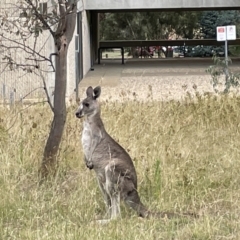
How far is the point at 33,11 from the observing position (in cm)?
709

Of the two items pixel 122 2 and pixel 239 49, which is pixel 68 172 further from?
pixel 239 49

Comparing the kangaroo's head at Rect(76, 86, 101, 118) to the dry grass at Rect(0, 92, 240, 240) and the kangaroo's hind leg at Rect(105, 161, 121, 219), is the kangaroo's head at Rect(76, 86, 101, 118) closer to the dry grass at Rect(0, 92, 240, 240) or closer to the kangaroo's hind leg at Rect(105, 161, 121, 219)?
the kangaroo's hind leg at Rect(105, 161, 121, 219)

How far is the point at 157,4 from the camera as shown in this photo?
28.3 metres

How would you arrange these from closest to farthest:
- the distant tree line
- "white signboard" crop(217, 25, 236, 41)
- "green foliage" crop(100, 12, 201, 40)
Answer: "white signboard" crop(217, 25, 236, 41), the distant tree line, "green foliage" crop(100, 12, 201, 40)

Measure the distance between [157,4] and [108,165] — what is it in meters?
23.0

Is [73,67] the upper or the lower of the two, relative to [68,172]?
upper

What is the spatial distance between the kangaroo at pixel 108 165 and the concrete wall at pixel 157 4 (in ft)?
73.1

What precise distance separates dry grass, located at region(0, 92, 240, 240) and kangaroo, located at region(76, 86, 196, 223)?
156 millimetres

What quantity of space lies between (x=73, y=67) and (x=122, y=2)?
24.6 feet

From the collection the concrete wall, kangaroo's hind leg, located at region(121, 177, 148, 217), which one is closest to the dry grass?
kangaroo's hind leg, located at region(121, 177, 148, 217)

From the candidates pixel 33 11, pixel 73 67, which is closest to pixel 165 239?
pixel 33 11

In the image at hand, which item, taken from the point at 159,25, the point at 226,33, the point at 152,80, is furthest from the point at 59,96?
the point at 159,25

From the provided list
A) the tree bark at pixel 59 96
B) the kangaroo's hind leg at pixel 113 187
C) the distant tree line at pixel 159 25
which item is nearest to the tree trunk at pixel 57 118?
the tree bark at pixel 59 96

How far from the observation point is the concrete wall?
28031mm
